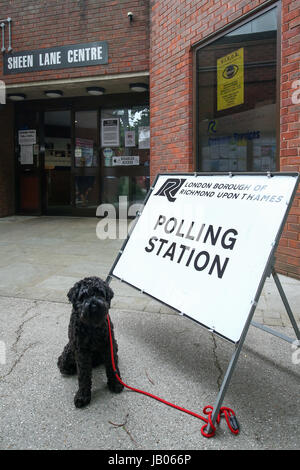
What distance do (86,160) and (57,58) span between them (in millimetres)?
2681

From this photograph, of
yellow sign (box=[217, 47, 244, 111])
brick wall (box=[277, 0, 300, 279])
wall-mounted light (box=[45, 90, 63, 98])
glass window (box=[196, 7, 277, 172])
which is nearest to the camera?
brick wall (box=[277, 0, 300, 279])

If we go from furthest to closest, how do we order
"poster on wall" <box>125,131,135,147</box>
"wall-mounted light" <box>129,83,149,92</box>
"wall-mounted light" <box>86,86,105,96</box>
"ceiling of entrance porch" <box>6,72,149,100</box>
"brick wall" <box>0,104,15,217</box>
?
"brick wall" <box>0,104,15,217</box> < "poster on wall" <box>125,131,135,147</box> < "wall-mounted light" <box>86,86,105,96</box> < "wall-mounted light" <box>129,83,149,92</box> < "ceiling of entrance porch" <box>6,72,149,100</box>

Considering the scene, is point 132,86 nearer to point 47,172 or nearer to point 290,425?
point 47,172

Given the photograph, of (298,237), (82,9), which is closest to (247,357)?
(298,237)

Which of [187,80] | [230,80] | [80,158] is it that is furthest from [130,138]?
[230,80]

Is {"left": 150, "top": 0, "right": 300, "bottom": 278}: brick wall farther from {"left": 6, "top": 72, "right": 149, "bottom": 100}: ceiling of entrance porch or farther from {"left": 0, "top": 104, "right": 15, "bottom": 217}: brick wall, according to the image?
{"left": 0, "top": 104, "right": 15, "bottom": 217}: brick wall

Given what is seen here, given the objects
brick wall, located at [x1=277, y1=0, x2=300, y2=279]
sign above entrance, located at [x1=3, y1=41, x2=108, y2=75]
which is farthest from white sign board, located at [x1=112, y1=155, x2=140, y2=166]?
brick wall, located at [x1=277, y1=0, x2=300, y2=279]

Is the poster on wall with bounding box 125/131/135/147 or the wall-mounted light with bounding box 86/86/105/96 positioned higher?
the wall-mounted light with bounding box 86/86/105/96

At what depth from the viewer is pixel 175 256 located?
286 centimetres

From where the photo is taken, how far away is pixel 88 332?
89.2 inches

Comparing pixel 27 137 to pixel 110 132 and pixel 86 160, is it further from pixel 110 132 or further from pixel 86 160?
pixel 110 132

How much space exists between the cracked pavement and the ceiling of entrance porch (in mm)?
5344

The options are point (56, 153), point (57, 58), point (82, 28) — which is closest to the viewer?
point (82, 28)

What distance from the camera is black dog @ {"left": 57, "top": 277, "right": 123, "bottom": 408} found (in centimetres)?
213
